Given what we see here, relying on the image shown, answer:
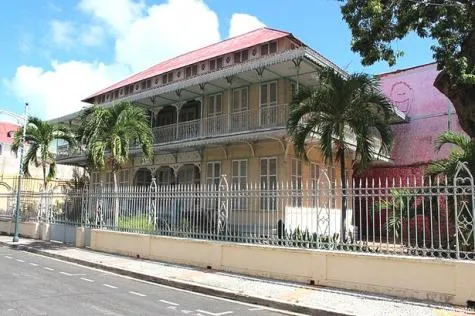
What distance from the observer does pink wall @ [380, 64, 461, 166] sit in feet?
76.3

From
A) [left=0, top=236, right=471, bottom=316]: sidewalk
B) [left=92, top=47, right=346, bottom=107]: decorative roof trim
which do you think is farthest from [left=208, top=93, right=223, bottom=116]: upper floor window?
[left=0, top=236, right=471, bottom=316]: sidewalk

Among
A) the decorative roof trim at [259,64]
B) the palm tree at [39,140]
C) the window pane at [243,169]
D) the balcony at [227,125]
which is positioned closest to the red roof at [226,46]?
the decorative roof trim at [259,64]

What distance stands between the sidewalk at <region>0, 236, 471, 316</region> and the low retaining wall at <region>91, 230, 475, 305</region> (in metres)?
0.26

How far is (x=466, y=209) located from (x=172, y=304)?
18.1 feet

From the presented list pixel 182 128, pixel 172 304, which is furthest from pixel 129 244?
pixel 182 128

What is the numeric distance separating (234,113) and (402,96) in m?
9.79

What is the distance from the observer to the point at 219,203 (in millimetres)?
12336

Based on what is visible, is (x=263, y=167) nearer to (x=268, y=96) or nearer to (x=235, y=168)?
(x=235, y=168)

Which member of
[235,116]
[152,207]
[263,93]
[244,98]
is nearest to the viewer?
[152,207]

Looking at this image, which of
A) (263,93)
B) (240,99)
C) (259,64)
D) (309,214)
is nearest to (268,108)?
(263,93)

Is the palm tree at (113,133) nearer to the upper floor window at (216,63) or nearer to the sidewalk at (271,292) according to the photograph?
the sidewalk at (271,292)

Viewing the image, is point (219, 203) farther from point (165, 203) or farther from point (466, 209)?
point (466, 209)

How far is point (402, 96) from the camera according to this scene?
25219 millimetres

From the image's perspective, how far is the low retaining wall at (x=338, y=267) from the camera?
27.4ft
